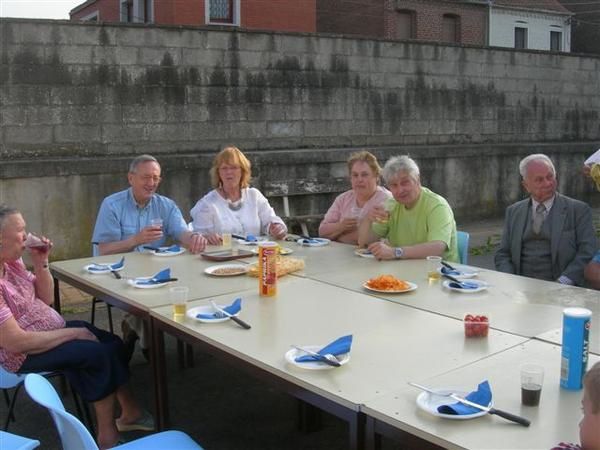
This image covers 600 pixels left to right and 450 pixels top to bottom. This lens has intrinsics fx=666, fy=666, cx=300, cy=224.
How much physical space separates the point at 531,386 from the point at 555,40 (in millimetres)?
29198

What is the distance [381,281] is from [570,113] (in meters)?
10.3

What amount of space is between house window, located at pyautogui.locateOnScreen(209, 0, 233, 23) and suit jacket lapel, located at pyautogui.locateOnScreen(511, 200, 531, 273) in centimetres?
1464

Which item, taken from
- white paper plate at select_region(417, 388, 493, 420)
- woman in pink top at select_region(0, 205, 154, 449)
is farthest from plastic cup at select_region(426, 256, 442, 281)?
woman in pink top at select_region(0, 205, 154, 449)

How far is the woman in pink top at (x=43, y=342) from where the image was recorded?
297 centimetres

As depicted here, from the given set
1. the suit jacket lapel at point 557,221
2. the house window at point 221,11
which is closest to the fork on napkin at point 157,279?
the suit jacket lapel at point 557,221

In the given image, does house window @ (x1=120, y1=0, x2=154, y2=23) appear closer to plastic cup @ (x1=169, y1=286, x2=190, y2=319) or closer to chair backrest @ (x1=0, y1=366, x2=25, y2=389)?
chair backrest @ (x1=0, y1=366, x2=25, y2=389)

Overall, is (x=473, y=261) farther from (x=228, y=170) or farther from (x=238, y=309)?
(x=238, y=309)

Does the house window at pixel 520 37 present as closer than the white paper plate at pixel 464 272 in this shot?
No

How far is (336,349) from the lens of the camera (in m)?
2.28

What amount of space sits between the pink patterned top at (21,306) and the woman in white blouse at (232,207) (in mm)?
1598

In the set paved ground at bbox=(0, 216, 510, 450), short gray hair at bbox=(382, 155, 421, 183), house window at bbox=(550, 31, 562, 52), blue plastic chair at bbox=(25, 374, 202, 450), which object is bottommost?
paved ground at bbox=(0, 216, 510, 450)

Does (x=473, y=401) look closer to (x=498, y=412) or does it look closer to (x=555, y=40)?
(x=498, y=412)

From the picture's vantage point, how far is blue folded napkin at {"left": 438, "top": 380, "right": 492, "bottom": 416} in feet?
5.98

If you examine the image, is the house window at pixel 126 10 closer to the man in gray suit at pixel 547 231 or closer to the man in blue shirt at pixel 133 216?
the man in blue shirt at pixel 133 216
